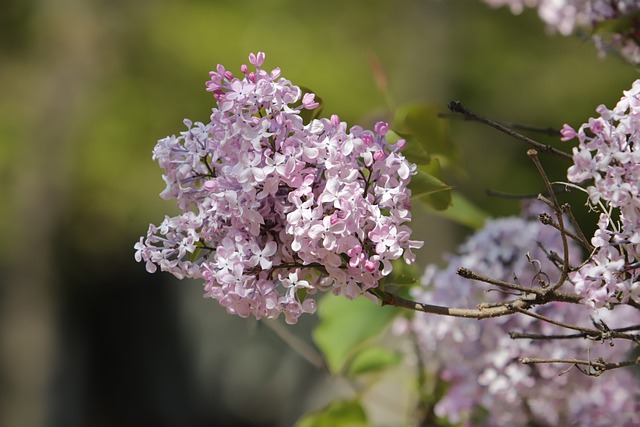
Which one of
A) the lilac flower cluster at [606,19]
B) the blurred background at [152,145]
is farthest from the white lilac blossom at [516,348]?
the blurred background at [152,145]

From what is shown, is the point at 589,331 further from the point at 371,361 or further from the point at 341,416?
the point at 371,361

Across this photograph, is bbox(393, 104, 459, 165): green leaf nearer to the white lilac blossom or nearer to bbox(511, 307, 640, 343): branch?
the white lilac blossom

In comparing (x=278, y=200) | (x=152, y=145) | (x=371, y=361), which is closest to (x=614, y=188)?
(x=278, y=200)

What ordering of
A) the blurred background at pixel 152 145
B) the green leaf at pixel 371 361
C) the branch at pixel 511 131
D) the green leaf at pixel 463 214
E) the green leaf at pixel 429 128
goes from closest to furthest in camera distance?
the branch at pixel 511 131 → the green leaf at pixel 429 128 → the green leaf at pixel 463 214 → the green leaf at pixel 371 361 → the blurred background at pixel 152 145

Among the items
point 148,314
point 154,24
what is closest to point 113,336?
point 148,314

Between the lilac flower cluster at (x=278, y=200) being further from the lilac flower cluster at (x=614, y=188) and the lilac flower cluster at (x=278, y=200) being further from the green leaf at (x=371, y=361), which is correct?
the green leaf at (x=371, y=361)
